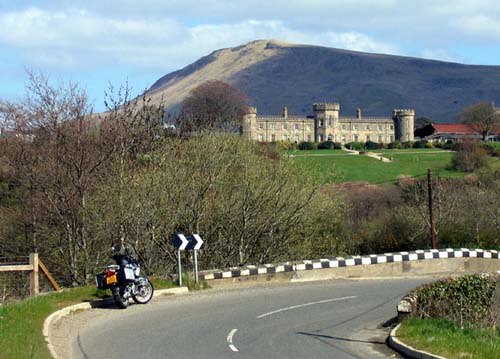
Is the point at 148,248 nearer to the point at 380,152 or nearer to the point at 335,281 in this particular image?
the point at 335,281

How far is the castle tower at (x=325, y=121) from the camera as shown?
188m

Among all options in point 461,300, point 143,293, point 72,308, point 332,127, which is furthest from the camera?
point 332,127

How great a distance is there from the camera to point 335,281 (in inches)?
1085

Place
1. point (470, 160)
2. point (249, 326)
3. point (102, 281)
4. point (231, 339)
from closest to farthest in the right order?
point (231, 339)
point (249, 326)
point (102, 281)
point (470, 160)

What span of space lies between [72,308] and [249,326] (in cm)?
427

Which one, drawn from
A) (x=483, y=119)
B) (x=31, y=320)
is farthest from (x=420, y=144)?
(x=31, y=320)

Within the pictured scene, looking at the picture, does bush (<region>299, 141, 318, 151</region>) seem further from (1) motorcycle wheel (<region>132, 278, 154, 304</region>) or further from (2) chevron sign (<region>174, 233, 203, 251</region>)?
(1) motorcycle wheel (<region>132, 278, 154, 304</region>)

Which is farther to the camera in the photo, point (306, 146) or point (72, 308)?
point (306, 146)

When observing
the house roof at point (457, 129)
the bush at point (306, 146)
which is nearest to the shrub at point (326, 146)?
the bush at point (306, 146)

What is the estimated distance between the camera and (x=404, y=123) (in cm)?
18838

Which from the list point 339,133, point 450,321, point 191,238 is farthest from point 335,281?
point 339,133

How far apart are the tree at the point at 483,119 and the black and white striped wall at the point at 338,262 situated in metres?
128

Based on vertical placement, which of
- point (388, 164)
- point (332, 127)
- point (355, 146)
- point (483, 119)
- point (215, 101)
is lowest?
point (388, 164)

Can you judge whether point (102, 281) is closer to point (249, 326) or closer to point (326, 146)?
point (249, 326)
